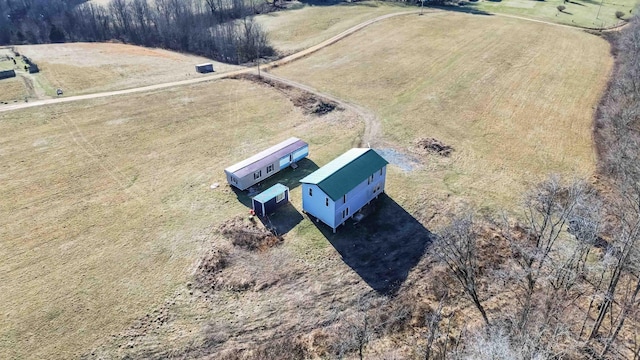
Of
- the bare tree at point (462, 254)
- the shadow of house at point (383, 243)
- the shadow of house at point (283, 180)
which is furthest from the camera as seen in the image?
the shadow of house at point (283, 180)

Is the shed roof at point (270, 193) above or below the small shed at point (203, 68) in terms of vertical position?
below

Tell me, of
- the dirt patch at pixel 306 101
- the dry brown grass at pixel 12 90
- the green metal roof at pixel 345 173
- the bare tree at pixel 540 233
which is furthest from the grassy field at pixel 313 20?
the bare tree at pixel 540 233

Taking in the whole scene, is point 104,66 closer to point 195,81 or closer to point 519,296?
point 195,81

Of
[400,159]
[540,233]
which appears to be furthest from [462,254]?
[400,159]

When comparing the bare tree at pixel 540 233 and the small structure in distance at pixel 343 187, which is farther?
the small structure in distance at pixel 343 187

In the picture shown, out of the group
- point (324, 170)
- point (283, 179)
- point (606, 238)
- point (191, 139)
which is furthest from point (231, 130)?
point (606, 238)

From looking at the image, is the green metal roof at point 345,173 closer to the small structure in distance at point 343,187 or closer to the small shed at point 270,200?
the small structure in distance at point 343,187

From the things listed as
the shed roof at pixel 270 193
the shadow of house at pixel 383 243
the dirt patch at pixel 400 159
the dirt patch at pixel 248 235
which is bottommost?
the shadow of house at pixel 383 243

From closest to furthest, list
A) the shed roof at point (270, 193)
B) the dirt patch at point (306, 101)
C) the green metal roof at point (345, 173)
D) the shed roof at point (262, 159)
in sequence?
the green metal roof at point (345, 173) < the shed roof at point (270, 193) < the shed roof at point (262, 159) < the dirt patch at point (306, 101)
